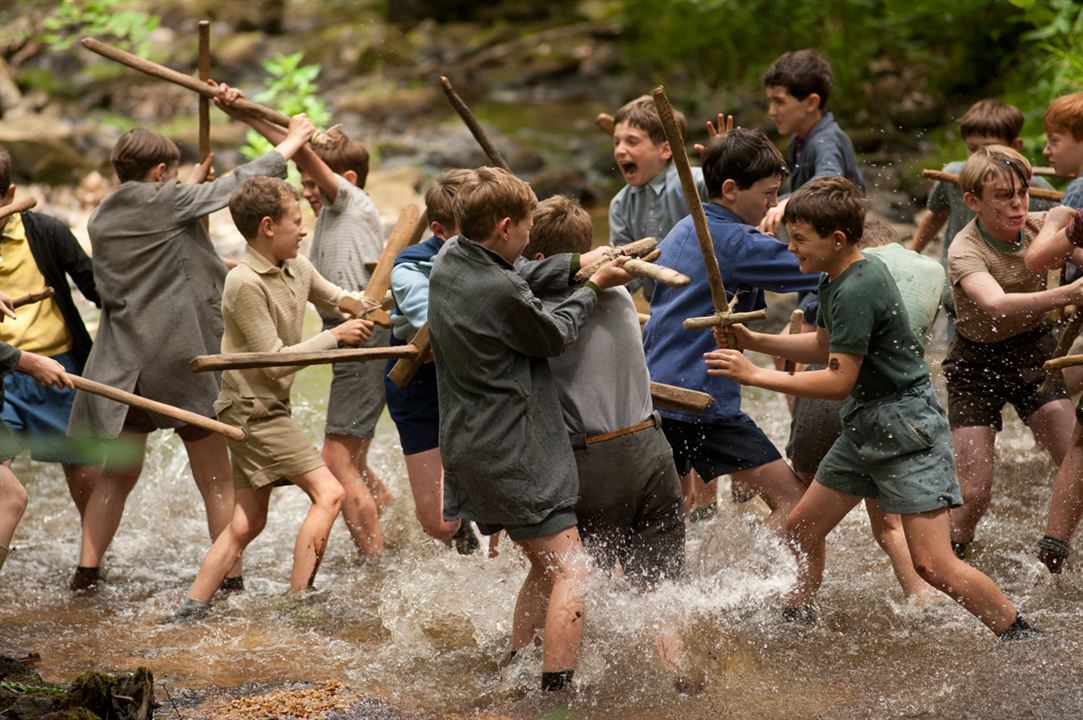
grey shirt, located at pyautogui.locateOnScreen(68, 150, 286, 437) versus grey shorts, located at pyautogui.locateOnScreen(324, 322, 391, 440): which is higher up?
grey shirt, located at pyautogui.locateOnScreen(68, 150, 286, 437)

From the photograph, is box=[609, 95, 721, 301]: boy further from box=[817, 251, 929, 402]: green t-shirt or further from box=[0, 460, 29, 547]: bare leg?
box=[0, 460, 29, 547]: bare leg

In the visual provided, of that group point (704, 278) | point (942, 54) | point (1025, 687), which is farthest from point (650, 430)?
point (942, 54)

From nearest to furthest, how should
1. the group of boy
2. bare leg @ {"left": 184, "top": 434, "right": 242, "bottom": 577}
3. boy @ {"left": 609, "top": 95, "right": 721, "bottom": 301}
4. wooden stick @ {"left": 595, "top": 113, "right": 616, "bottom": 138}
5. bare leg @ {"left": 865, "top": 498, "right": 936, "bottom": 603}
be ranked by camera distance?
the group of boy < bare leg @ {"left": 865, "top": 498, "right": 936, "bottom": 603} < bare leg @ {"left": 184, "top": 434, "right": 242, "bottom": 577} < boy @ {"left": 609, "top": 95, "right": 721, "bottom": 301} < wooden stick @ {"left": 595, "top": 113, "right": 616, "bottom": 138}

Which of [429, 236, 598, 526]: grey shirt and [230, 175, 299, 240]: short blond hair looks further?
[230, 175, 299, 240]: short blond hair

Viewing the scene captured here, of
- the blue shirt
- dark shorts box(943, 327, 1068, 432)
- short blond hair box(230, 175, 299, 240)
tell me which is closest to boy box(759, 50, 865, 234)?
dark shorts box(943, 327, 1068, 432)

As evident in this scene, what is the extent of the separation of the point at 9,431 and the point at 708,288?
9.77 ft

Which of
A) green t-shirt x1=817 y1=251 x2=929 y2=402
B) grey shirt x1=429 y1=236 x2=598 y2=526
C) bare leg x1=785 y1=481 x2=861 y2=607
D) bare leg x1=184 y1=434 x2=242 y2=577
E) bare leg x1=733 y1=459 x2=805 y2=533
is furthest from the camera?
bare leg x1=184 y1=434 x2=242 y2=577

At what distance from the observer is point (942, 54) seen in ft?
48.1

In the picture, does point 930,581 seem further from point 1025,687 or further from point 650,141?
point 650,141

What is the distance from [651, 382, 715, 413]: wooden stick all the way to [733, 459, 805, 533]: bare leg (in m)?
0.43

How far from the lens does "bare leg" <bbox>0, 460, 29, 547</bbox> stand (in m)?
5.50

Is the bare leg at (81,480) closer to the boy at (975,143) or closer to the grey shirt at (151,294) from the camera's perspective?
the grey shirt at (151,294)

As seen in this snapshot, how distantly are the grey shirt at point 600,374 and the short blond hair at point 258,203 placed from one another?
1433 millimetres

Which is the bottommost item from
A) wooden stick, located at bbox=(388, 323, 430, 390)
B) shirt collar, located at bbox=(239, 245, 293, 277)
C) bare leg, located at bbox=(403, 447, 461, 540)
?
bare leg, located at bbox=(403, 447, 461, 540)
